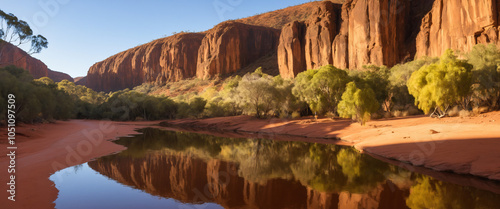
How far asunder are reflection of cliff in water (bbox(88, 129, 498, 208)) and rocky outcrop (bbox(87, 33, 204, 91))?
96876mm

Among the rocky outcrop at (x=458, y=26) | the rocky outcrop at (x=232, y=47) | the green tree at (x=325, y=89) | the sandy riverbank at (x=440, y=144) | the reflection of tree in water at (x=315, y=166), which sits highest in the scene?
the rocky outcrop at (x=232, y=47)

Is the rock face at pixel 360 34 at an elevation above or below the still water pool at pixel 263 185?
above

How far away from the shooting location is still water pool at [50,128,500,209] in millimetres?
7484

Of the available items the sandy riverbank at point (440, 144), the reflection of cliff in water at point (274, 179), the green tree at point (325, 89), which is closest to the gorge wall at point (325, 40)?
the green tree at point (325, 89)

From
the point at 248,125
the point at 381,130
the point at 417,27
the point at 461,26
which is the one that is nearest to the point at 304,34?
the point at 417,27

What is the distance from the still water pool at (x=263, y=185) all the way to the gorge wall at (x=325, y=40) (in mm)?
34178

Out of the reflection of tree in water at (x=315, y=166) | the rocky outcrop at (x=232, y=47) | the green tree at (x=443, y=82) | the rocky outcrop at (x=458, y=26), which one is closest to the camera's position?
the reflection of tree in water at (x=315, y=166)

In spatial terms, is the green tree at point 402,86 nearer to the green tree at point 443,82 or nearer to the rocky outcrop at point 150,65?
the green tree at point 443,82

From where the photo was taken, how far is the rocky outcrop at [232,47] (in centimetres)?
8994

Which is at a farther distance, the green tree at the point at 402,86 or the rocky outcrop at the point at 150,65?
the rocky outcrop at the point at 150,65

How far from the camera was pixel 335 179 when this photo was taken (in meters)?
9.92

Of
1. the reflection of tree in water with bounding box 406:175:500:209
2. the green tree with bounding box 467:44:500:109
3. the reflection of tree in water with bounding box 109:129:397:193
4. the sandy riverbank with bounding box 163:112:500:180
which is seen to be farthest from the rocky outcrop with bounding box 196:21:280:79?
the reflection of tree in water with bounding box 406:175:500:209

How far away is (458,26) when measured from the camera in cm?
3728

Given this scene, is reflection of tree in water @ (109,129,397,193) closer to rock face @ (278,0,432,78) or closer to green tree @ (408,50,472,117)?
green tree @ (408,50,472,117)
